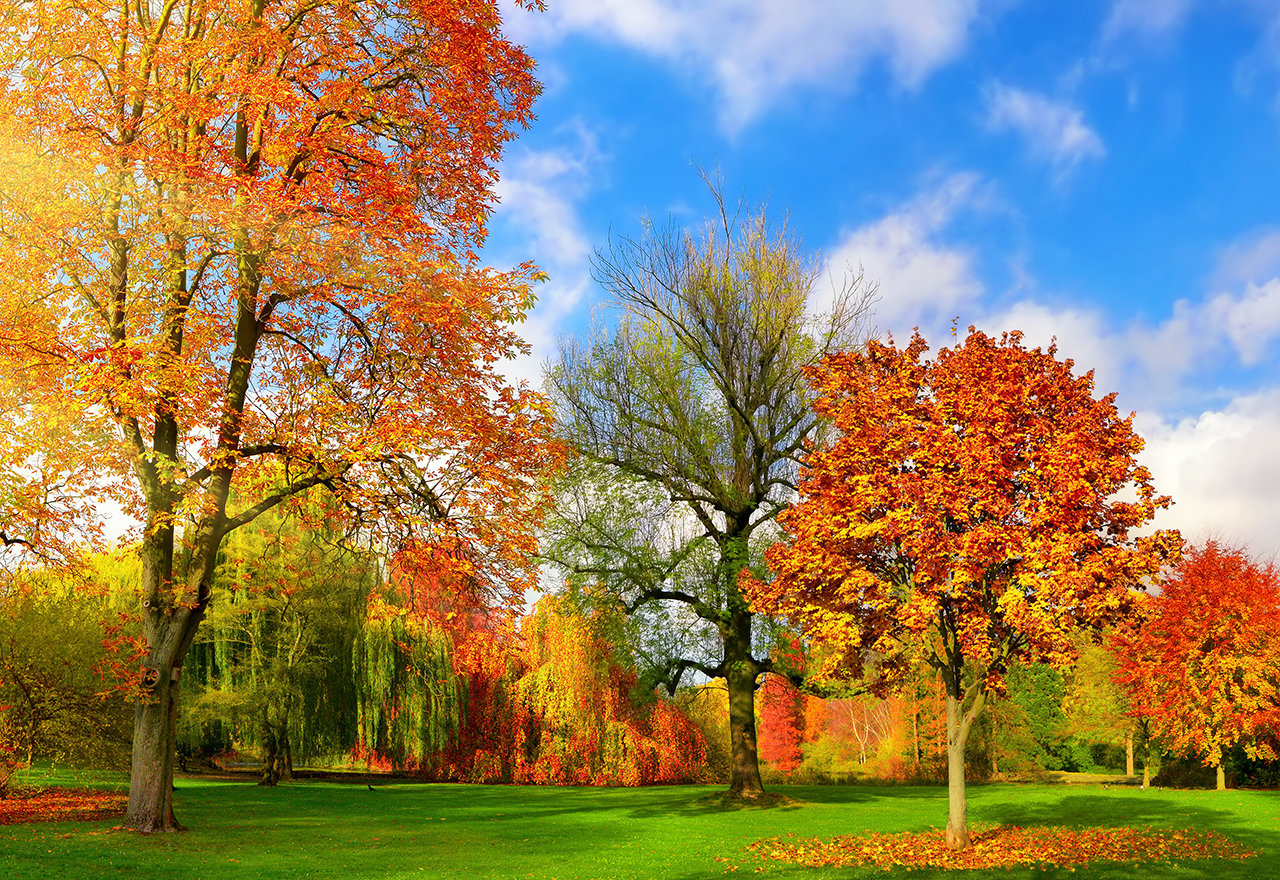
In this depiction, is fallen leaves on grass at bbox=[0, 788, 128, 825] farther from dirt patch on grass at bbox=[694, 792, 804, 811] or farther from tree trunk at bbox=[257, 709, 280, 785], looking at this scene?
Result: dirt patch on grass at bbox=[694, 792, 804, 811]

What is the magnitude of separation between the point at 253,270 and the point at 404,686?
2168 centimetres

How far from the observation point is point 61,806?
20.8 m

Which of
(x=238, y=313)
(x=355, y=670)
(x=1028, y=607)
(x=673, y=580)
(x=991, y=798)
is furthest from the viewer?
(x=355, y=670)

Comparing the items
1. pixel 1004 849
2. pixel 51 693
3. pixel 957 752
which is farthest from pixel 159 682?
pixel 1004 849

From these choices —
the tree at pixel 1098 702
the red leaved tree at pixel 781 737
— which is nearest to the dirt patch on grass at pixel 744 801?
the tree at pixel 1098 702

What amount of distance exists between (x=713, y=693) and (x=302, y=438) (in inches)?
1232

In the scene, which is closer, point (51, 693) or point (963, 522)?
point (963, 522)

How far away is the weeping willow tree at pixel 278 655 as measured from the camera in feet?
99.5

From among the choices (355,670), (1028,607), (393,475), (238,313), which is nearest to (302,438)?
(393,475)

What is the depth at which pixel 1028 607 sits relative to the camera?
14562mm

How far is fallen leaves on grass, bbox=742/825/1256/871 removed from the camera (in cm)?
1523

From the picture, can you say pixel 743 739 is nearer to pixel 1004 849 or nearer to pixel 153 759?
pixel 1004 849

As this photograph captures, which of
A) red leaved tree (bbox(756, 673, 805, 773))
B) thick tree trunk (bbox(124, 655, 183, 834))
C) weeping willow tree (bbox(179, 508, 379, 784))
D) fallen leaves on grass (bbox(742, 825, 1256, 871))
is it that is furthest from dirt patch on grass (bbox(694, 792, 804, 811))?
red leaved tree (bbox(756, 673, 805, 773))

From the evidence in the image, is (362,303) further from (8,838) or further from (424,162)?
(8,838)
